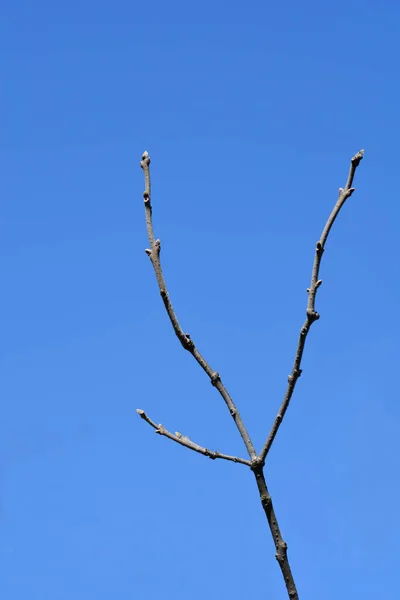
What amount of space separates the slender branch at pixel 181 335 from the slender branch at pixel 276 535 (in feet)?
0.26

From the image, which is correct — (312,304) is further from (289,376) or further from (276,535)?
(276,535)

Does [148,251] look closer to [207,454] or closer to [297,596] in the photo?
[207,454]

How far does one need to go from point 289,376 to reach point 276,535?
43cm

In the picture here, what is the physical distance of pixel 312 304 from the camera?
202cm

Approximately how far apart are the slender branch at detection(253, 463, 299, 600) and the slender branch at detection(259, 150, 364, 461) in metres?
0.07

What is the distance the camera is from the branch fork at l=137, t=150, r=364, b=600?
1847 mm

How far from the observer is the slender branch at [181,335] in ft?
6.37

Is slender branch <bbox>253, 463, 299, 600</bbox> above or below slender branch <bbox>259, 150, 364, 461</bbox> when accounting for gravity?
below

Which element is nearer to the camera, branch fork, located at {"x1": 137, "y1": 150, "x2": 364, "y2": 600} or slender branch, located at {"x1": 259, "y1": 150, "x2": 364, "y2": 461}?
Answer: branch fork, located at {"x1": 137, "y1": 150, "x2": 364, "y2": 600}

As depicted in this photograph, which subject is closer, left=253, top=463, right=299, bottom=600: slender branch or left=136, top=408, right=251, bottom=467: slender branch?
left=253, top=463, right=299, bottom=600: slender branch

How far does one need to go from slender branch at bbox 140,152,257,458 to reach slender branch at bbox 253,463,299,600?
0.08 meters

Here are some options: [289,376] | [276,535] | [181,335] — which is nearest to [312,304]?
[289,376]

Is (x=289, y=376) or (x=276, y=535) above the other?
(x=289, y=376)

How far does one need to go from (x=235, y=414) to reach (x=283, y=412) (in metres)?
0.14
